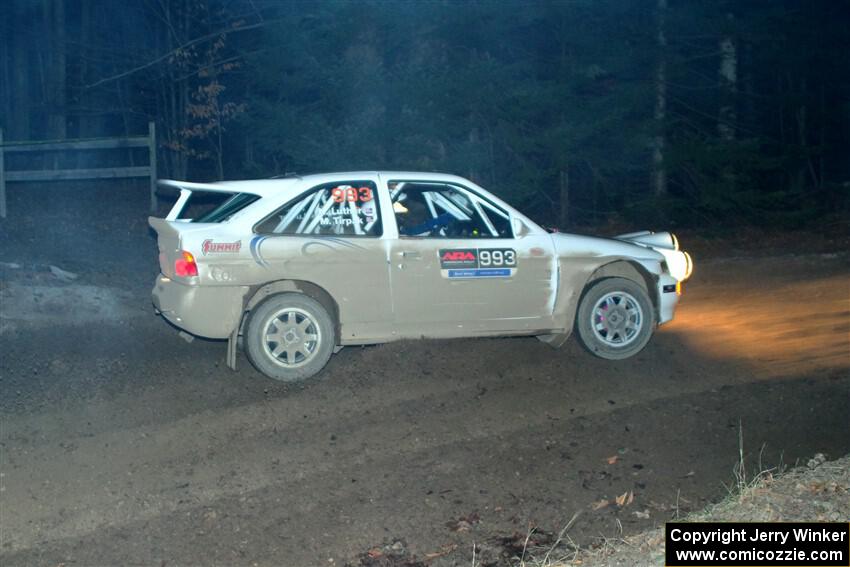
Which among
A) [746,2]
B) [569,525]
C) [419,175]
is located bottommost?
[569,525]

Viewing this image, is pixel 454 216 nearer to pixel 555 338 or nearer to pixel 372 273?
pixel 372 273

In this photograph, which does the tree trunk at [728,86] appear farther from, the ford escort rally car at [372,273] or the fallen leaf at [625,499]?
the fallen leaf at [625,499]

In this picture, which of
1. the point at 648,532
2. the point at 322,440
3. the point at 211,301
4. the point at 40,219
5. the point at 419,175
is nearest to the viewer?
the point at 648,532

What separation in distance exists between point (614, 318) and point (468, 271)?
1.53 meters

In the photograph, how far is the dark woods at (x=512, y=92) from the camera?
58.4 feet

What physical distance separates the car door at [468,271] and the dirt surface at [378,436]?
45 centimetres

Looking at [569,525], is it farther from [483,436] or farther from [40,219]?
[40,219]

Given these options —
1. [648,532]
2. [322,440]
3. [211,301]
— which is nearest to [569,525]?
[648,532]

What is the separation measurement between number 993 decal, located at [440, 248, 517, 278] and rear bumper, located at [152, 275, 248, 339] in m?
1.79

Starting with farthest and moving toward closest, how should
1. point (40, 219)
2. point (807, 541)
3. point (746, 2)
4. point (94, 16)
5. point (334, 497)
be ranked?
1. point (94, 16)
2. point (746, 2)
3. point (40, 219)
4. point (334, 497)
5. point (807, 541)

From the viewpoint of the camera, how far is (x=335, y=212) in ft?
27.9

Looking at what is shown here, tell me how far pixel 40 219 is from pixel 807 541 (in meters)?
14.4

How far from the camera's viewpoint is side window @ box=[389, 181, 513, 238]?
8742mm

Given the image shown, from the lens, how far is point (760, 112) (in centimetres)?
2508
